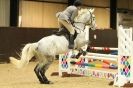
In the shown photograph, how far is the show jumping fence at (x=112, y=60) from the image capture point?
30.5 feet

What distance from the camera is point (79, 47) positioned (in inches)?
401

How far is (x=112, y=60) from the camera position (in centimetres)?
1016

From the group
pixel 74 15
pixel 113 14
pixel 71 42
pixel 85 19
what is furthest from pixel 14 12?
pixel 71 42

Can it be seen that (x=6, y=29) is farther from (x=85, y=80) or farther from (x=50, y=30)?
(x=85, y=80)

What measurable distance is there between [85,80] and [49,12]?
1315cm

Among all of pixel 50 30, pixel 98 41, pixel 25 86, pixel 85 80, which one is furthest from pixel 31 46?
pixel 98 41

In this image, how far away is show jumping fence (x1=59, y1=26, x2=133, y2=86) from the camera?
30.5 ft

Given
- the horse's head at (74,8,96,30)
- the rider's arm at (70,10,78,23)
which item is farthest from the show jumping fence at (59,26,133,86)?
the rider's arm at (70,10,78,23)

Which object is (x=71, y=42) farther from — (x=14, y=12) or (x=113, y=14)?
(x=113, y=14)

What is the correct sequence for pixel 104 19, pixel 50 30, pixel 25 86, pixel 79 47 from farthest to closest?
pixel 104 19 < pixel 50 30 < pixel 79 47 < pixel 25 86

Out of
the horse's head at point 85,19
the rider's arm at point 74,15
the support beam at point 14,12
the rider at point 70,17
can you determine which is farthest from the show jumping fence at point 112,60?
the support beam at point 14,12

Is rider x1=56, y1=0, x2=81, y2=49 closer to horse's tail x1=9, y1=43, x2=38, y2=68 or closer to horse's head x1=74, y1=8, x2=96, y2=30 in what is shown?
horse's head x1=74, y1=8, x2=96, y2=30

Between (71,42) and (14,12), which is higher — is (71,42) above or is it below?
below

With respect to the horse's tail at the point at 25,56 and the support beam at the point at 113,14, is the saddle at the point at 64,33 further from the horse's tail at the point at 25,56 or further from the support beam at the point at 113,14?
the support beam at the point at 113,14
